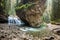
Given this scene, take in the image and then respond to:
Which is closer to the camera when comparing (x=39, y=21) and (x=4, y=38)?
(x=4, y=38)

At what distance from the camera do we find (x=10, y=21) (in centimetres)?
1212

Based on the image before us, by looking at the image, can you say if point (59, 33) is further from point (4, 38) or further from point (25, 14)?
point (25, 14)

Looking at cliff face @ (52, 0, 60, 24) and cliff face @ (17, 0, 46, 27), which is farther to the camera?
cliff face @ (52, 0, 60, 24)

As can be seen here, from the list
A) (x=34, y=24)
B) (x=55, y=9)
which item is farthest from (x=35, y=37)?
(x=55, y=9)

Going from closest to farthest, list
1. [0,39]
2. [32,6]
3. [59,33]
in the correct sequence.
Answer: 1. [0,39]
2. [59,33]
3. [32,6]

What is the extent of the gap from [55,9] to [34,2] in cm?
248

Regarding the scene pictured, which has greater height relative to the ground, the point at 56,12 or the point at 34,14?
the point at 56,12

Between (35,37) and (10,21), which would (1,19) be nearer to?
(10,21)

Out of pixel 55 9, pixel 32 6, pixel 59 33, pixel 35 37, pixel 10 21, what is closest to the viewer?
pixel 35 37

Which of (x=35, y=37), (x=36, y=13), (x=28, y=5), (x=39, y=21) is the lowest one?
(x=35, y=37)

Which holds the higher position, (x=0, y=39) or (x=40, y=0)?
(x=40, y=0)

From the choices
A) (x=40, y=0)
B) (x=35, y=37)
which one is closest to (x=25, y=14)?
(x=40, y=0)

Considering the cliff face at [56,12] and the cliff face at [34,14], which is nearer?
the cliff face at [34,14]

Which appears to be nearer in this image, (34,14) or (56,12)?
(34,14)
